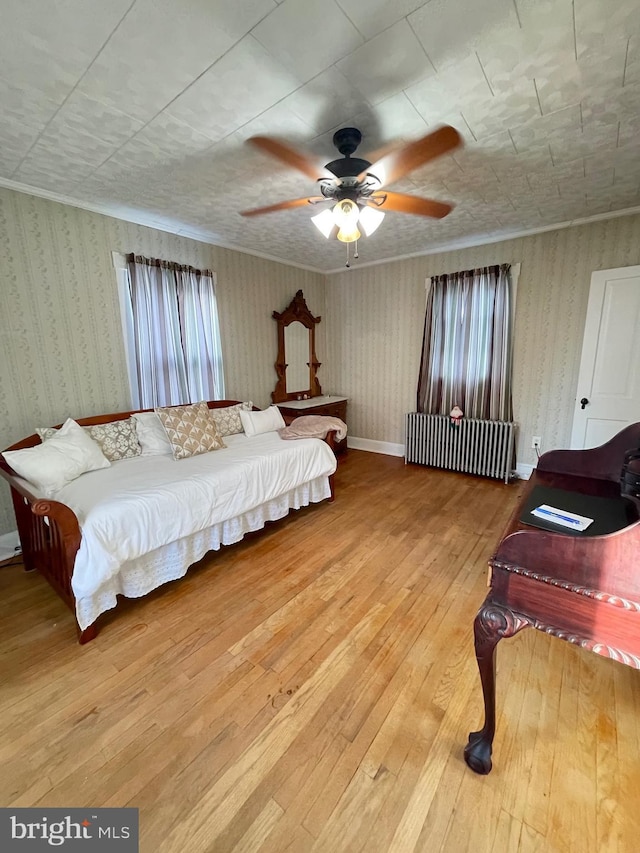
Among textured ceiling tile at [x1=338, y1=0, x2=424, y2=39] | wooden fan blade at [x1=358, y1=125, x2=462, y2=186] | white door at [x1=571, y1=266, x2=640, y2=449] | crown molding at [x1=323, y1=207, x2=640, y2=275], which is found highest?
crown molding at [x1=323, y1=207, x2=640, y2=275]

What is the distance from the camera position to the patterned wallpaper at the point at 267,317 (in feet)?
8.59

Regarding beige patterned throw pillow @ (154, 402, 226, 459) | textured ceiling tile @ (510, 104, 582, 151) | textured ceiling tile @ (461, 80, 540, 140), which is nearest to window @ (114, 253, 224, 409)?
beige patterned throw pillow @ (154, 402, 226, 459)

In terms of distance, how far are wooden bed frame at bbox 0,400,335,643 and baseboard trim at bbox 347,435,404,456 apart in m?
3.83

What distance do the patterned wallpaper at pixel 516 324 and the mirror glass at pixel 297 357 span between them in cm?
54

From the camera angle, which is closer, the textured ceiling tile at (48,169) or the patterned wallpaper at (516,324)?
the textured ceiling tile at (48,169)

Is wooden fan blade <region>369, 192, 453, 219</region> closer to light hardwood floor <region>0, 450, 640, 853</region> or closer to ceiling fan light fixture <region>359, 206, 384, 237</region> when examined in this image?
ceiling fan light fixture <region>359, 206, 384, 237</region>

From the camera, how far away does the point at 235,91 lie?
1.61m

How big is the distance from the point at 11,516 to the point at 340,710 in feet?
9.16

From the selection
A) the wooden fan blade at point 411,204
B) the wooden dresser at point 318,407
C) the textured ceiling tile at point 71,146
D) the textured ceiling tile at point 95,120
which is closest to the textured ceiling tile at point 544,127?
the wooden fan blade at point 411,204

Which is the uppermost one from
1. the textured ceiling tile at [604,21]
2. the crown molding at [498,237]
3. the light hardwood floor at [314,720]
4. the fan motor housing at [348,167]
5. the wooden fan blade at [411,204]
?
the crown molding at [498,237]

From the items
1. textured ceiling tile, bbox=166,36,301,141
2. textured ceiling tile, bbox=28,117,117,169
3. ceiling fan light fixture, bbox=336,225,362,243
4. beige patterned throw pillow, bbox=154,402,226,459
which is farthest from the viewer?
beige patterned throw pillow, bbox=154,402,226,459

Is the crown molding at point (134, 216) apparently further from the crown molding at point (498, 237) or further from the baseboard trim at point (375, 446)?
the baseboard trim at point (375, 446)

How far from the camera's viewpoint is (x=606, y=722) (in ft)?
4.46

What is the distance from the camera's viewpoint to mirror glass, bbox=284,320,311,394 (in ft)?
15.5
